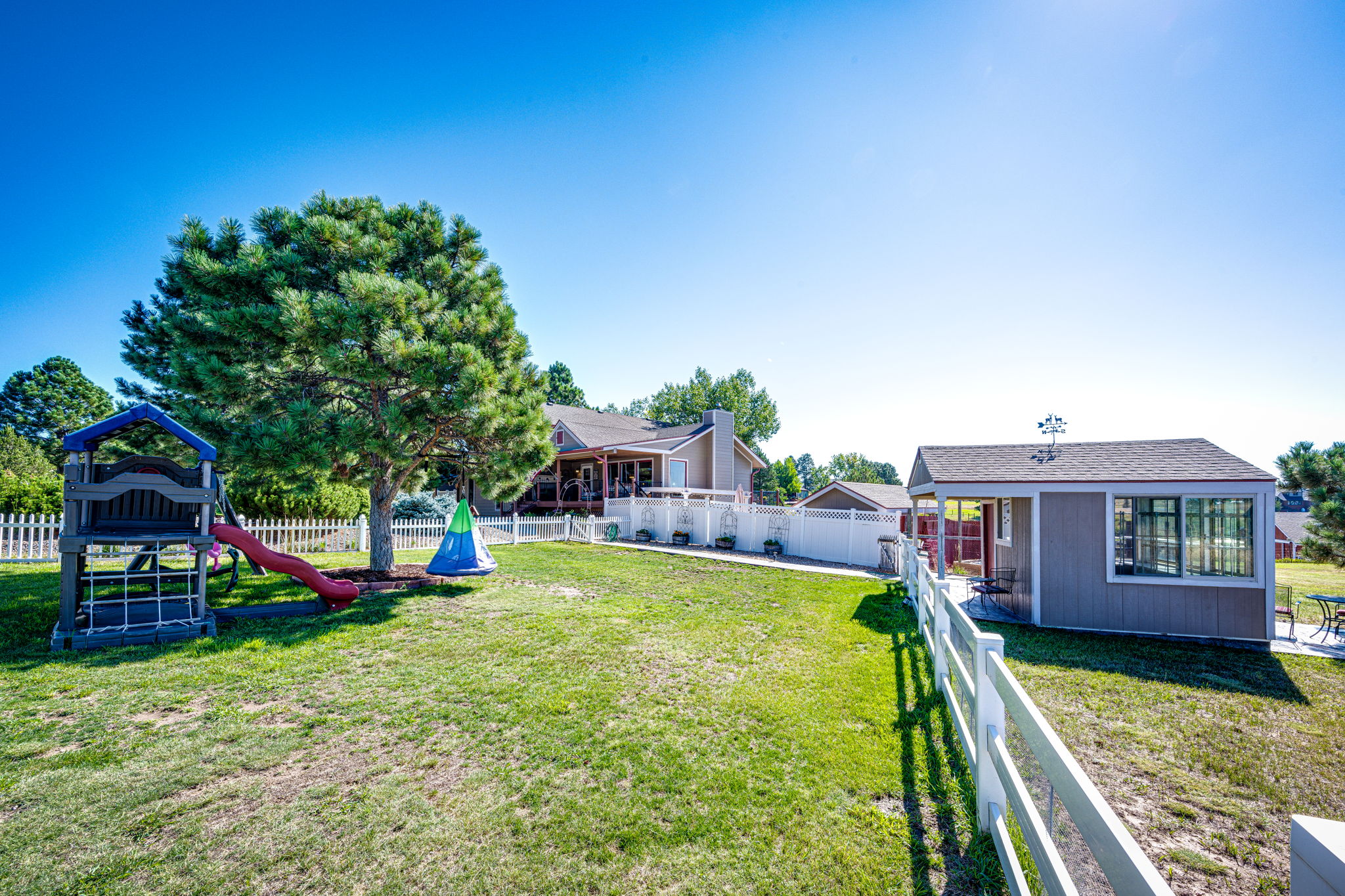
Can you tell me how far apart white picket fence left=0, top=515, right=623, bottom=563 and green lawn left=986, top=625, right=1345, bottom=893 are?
13.5m

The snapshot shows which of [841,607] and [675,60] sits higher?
[675,60]

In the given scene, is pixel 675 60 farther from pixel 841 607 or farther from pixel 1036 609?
pixel 1036 609

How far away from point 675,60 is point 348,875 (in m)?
12.6

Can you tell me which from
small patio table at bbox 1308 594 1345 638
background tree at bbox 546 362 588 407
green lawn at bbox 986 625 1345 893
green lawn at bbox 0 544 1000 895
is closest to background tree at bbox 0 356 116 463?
background tree at bbox 546 362 588 407

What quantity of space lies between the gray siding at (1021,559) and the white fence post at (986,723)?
7.57m

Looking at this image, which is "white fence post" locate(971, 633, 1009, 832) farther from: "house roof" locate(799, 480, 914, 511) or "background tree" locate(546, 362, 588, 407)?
"background tree" locate(546, 362, 588, 407)

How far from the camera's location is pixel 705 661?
6.12 metres

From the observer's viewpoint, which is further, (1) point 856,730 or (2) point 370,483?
(2) point 370,483

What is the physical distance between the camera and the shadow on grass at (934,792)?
2773 millimetres

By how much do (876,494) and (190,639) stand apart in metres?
24.1

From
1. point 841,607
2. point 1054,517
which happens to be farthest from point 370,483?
point 1054,517

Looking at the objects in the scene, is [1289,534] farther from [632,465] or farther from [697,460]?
[632,465]

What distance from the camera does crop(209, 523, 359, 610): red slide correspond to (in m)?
8.13

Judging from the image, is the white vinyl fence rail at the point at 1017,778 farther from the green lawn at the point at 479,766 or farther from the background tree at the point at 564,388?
the background tree at the point at 564,388
